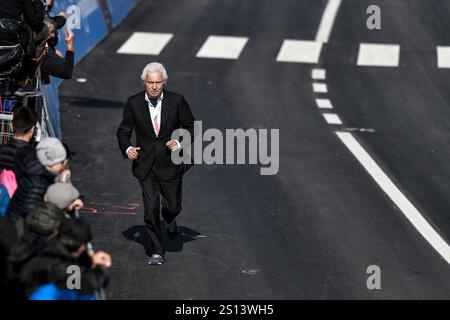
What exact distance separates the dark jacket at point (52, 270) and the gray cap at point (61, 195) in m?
0.50

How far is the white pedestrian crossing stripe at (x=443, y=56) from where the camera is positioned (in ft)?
89.4

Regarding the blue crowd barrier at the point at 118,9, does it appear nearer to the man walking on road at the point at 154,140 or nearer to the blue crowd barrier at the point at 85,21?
the blue crowd barrier at the point at 85,21

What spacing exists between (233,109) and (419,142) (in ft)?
12.2

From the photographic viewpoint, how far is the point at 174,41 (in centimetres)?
2914

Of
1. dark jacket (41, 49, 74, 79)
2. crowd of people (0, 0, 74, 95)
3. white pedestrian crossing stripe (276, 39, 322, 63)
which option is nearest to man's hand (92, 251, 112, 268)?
crowd of people (0, 0, 74, 95)

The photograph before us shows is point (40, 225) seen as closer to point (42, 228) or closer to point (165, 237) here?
point (42, 228)

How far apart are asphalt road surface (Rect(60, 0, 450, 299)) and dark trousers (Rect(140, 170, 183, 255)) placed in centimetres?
38

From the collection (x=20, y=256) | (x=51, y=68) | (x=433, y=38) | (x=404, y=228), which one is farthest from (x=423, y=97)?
(x=20, y=256)

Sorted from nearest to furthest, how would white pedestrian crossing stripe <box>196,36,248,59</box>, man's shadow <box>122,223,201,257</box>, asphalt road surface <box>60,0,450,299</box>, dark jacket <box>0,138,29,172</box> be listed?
1. dark jacket <box>0,138,29,172</box>
2. asphalt road surface <box>60,0,450,299</box>
3. man's shadow <box>122,223,201,257</box>
4. white pedestrian crossing stripe <box>196,36,248,59</box>

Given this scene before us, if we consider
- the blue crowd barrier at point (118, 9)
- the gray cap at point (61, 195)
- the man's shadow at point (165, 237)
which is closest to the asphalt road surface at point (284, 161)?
the man's shadow at point (165, 237)

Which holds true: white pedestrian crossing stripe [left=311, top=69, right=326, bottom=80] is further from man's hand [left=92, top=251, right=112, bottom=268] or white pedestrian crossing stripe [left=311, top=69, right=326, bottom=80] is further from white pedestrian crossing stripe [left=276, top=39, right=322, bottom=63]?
man's hand [left=92, top=251, right=112, bottom=268]

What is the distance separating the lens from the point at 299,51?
28.5 meters

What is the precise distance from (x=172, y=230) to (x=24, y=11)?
337 centimetres

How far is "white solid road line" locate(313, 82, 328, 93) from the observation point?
2488 cm
